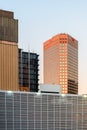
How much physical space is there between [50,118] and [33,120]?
8.98 meters

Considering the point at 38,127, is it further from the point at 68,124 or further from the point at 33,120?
the point at 68,124

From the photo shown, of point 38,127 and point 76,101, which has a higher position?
point 76,101

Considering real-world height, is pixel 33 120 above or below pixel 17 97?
below

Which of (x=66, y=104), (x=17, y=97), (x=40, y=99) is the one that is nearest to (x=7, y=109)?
(x=17, y=97)

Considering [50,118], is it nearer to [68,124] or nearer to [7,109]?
[68,124]

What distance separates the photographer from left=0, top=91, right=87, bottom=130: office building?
549 feet

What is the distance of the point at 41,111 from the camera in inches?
6860

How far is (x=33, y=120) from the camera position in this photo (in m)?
172

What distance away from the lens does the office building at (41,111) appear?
A: 167 metres

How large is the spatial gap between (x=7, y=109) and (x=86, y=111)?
1651 inches

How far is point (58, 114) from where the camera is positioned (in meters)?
177

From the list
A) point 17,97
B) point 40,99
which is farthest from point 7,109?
point 40,99

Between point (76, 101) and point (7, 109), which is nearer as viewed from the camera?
point (7, 109)

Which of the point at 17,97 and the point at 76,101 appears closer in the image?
the point at 17,97
